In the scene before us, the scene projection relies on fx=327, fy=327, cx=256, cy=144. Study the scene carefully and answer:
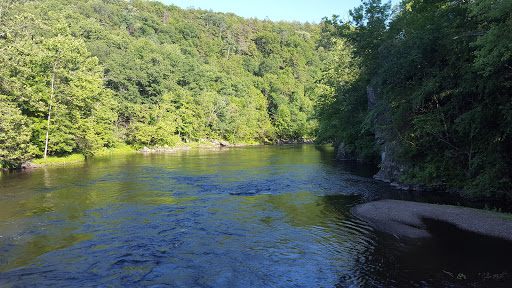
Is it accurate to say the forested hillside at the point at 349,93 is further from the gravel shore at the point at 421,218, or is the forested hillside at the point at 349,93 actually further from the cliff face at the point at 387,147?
the gravel shore at the point at 421,218

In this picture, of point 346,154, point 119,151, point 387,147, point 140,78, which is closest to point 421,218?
point 387,147

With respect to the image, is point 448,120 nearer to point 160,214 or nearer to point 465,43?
point 465,43

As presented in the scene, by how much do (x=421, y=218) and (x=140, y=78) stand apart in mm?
72510

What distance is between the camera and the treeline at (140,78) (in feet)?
115

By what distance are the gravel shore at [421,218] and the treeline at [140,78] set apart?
94.2 feet

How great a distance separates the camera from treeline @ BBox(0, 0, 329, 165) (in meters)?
35.0

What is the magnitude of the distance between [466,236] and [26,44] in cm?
4241

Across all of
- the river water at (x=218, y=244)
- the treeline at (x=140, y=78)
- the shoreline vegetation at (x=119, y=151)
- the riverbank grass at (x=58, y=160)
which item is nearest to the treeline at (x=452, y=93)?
the river water at (x=218, y=244)

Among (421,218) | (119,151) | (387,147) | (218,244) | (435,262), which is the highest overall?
(387,147)

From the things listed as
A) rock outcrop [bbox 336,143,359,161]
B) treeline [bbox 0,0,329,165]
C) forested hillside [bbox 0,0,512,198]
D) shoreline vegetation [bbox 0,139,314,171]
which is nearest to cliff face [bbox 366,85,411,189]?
forested hillside [bbox 0,0,512,198]

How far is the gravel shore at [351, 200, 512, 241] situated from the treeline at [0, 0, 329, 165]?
2872 centimetres

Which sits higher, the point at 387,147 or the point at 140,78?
the point at 140,78

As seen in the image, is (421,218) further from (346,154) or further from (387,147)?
(346,154)

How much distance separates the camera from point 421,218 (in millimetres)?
15203
